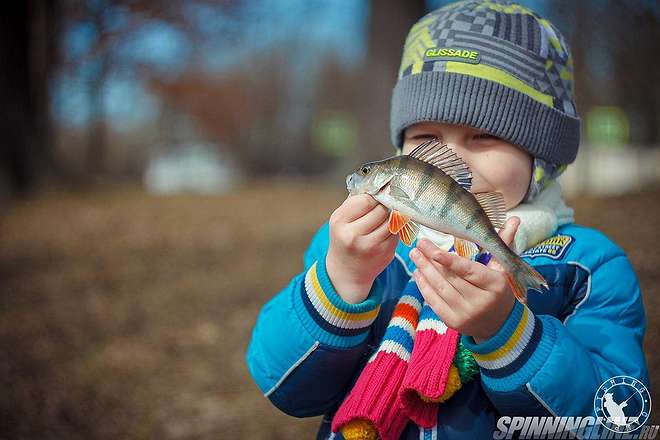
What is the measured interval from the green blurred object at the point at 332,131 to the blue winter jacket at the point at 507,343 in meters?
32.6

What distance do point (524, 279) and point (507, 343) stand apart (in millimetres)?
221

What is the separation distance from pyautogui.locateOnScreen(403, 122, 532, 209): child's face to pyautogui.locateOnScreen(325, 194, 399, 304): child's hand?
44cm

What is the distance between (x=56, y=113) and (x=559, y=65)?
61.0 feet

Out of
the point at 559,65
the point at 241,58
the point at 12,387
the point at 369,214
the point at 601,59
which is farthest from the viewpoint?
the point at 241,58

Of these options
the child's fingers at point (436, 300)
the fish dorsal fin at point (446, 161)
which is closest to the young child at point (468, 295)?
the child's fingers at point (436, 300)

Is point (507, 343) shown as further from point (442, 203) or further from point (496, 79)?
point (496, 79)

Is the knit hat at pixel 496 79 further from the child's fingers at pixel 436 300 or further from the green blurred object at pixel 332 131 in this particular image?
the green blurred object at pixel 332 131

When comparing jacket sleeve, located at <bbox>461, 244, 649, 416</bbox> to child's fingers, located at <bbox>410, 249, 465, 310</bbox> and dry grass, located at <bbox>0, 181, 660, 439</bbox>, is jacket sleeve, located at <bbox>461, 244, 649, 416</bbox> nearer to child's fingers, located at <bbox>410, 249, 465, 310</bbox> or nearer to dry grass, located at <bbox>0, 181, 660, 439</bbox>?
child's fingers, located at <bbox>410, 249, 465, 310</bbox>

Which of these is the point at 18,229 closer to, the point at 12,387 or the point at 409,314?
the point at 12,387

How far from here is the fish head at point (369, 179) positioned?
1507mm

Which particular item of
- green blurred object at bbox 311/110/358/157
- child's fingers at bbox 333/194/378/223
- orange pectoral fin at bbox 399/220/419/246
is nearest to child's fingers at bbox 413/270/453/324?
orange pectoral fin at bbox 399/220/419/246

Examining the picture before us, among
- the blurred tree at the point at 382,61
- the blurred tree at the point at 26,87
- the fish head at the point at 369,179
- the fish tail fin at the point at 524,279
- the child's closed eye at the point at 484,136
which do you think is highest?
the fish head at the point at 369,179

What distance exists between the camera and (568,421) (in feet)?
5.52

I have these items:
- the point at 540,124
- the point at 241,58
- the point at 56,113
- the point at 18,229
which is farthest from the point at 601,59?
the point at 241,58
